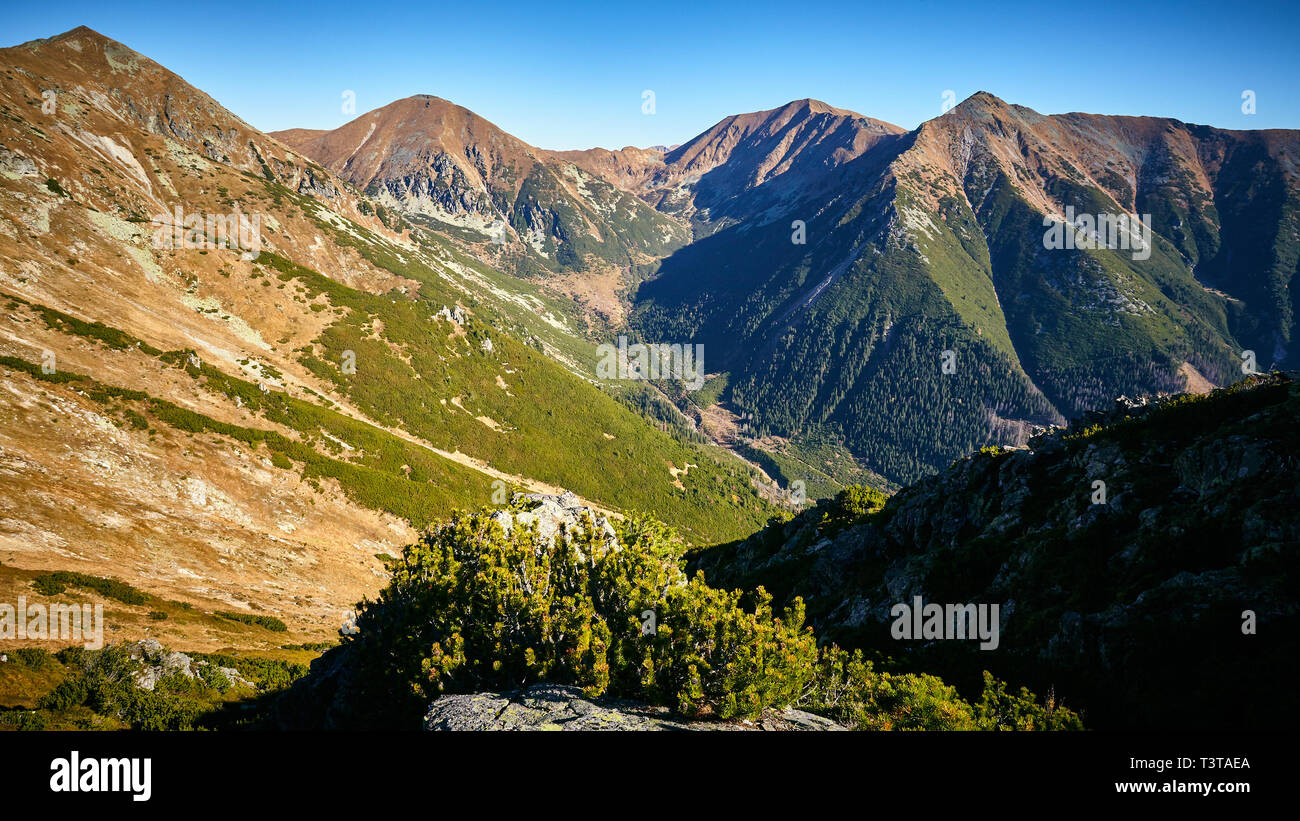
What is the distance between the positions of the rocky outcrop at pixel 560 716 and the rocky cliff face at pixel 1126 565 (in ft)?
38.4

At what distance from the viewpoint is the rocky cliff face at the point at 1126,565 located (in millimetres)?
18734

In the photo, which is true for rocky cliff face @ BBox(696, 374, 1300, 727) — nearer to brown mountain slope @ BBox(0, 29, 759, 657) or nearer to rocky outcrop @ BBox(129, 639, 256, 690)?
rocky outcrop @ BBox(129, 639, 256, 690)

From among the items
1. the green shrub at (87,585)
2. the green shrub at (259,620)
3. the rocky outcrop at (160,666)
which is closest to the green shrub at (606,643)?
the rocky outcrop at (160,666)

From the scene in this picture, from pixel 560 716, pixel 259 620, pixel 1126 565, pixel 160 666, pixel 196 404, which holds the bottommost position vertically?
pixel 259 620

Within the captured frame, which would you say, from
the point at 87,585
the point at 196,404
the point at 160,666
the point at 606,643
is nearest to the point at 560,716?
the point at 606,643

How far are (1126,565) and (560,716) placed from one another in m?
25.1

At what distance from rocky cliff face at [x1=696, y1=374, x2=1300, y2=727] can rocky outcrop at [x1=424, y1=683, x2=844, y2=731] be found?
38.4 ft

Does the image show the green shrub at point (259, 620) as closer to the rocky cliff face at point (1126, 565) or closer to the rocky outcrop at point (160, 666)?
the rocky outcrop at point (160, 666)

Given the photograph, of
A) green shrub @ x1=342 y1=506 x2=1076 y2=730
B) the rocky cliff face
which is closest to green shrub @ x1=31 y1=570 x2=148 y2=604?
green shrub @ x1=342 y1=506 x2=1076 y2=730

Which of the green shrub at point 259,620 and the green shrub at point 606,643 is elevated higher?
the green shrub at point 606,643

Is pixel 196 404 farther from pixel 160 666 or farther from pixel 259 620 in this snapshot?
pixel 160 666

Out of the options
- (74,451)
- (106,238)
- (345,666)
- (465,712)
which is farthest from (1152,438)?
(106,238)

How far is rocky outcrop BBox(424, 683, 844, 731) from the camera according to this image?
15.7 metres

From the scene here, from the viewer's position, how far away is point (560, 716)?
16078 millimetres
